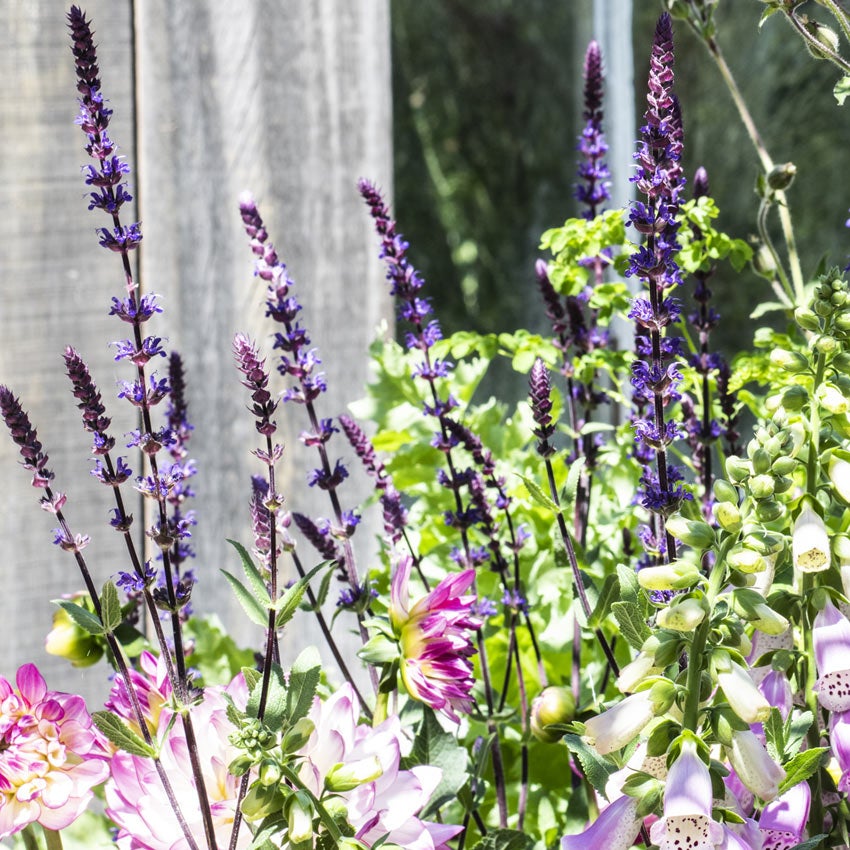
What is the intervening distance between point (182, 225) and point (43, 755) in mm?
701

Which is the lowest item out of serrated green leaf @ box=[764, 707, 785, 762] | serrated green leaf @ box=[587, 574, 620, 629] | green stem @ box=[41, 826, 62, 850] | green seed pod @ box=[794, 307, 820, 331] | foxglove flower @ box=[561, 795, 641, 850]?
green stem @ box=[41, 826, 62, 850]

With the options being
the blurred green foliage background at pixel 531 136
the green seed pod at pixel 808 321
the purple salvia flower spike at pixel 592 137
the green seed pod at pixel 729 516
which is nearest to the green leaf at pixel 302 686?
the green seed pod at pixel 729 516

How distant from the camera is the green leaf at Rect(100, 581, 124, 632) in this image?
57cm

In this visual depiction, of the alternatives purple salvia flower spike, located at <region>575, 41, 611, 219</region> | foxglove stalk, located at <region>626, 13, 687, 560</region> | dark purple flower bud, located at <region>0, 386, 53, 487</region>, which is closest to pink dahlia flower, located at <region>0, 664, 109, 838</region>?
dark purple flower bud, located at <region>0, 386, 53, 487</region>

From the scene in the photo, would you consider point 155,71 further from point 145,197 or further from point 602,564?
point 602,564

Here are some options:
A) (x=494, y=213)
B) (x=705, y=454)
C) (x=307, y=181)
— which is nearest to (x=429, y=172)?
(x=494, y=213)

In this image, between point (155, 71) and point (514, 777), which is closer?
point (514, 777)

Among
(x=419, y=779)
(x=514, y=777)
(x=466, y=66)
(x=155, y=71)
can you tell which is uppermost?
(x=466, y=66)

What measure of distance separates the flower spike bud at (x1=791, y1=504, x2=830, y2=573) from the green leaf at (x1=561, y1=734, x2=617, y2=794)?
0.46 feet

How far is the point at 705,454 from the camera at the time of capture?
80 cm

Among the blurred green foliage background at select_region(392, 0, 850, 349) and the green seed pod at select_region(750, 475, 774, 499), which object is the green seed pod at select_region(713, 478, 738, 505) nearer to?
the green seed pod at select_region(750, 475, 774, 499)

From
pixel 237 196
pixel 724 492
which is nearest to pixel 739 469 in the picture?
pixel 724 492

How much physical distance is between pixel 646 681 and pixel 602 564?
15.7 inches

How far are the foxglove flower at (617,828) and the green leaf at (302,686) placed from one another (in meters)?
0.15
